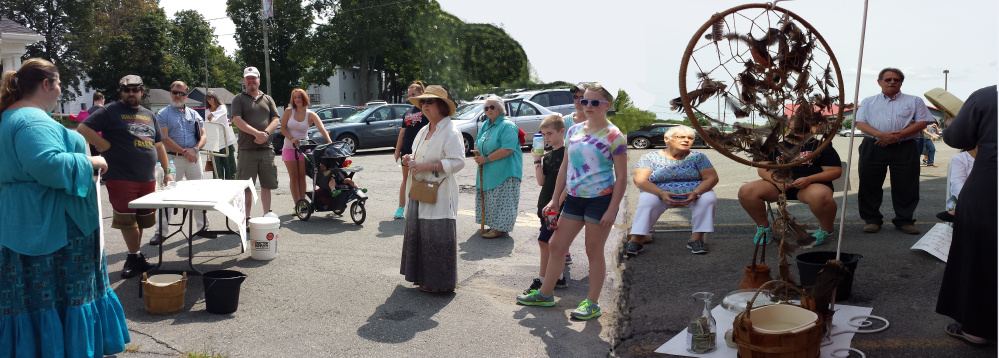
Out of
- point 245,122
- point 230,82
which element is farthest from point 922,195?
point 230,82

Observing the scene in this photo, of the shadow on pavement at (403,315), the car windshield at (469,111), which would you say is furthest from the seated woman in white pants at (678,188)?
the car windshield at (469,111)

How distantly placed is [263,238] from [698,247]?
13.5ft

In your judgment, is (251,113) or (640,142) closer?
(251,113)

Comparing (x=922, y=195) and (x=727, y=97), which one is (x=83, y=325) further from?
(x=922, y=195)

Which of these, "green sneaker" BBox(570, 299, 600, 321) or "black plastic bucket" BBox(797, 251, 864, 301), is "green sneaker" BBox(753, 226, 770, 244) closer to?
"black plastic bucket" BBox(797, 251, 864, 301)

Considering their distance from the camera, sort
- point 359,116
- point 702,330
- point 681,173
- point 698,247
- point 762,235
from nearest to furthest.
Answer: point 702,330
point 762,235
point 698,247
point 681,173
point 359,116

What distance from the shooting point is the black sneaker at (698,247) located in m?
6.82

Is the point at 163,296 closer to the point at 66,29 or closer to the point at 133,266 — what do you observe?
the point at 133,266

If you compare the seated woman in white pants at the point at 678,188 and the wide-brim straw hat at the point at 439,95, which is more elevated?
the wide-brim straw hat at the point at 439,95

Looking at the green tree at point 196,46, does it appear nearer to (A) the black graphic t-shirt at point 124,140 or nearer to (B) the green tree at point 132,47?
(B) the green tree at point 132,47

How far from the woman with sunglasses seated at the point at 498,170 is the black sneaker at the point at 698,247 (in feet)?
6.31

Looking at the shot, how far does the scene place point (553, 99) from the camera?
21.0m

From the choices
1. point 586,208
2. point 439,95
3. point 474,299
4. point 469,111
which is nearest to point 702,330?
point 586,208

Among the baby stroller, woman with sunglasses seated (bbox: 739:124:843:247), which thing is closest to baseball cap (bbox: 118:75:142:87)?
the baby stroller
